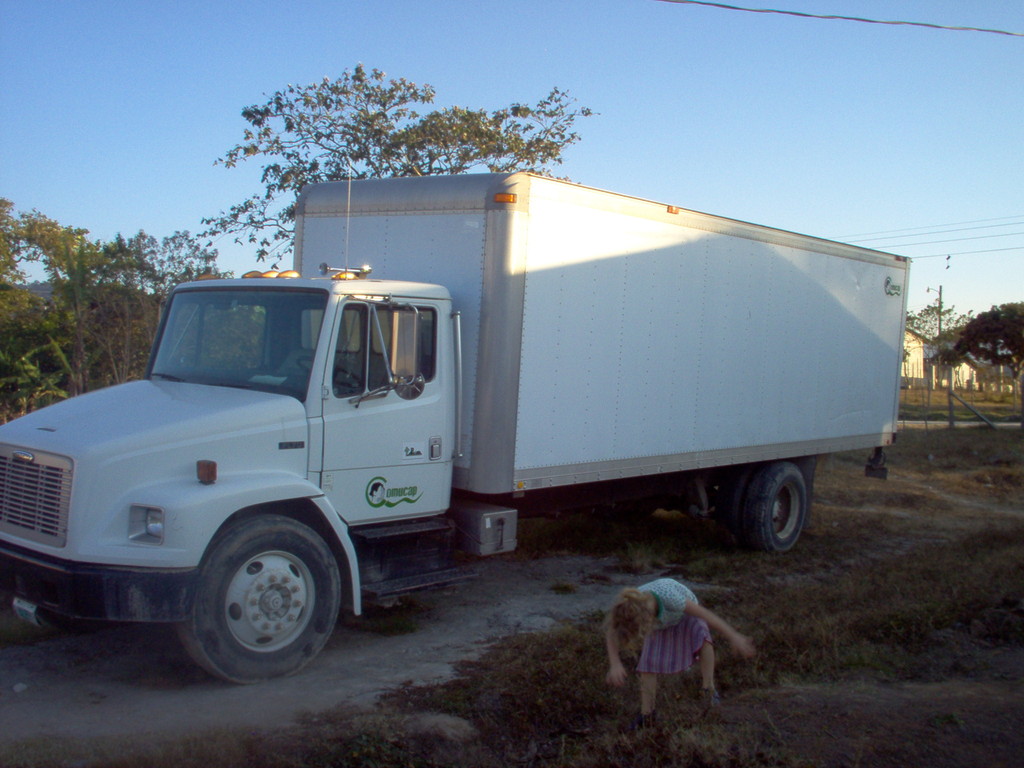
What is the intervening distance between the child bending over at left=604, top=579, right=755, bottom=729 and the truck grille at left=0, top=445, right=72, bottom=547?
3145 millimetres

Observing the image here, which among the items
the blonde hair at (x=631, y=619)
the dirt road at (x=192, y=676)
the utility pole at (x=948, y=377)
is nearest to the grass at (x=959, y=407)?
the utility pole at (x=948, y=377)

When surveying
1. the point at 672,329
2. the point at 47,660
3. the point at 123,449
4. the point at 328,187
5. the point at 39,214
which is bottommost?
the point at 47,660

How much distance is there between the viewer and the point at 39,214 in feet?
82.3

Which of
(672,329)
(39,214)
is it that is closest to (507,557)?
(672,329)

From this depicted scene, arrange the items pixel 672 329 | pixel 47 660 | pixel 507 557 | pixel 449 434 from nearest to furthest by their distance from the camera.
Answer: pixel 47 660
pixel 449 434
pixel 672 329
pixel 507 557

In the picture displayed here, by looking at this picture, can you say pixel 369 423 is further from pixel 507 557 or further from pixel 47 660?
pixel 507 557

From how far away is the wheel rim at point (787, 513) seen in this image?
35.0 feet

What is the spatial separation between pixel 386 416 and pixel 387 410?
0.14ft

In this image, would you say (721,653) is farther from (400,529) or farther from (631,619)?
(400,529)

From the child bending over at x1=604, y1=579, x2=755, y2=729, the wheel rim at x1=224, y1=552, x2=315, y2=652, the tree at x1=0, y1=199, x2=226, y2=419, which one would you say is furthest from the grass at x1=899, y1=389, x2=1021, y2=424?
the wheel rim at x1=224, y1=552, x2=315, y2=652

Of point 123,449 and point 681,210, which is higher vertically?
point 681,210

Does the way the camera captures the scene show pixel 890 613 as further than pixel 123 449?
Yes

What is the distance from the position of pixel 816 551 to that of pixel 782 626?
3.99 meters

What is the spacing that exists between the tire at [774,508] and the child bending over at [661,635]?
16.2 feet
